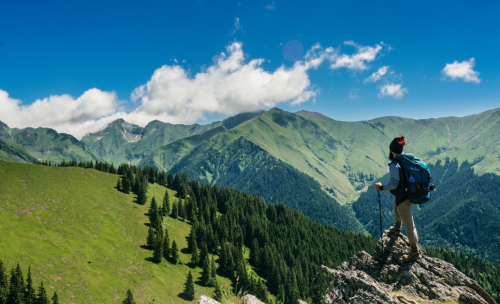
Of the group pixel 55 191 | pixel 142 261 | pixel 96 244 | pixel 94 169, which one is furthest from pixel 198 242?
pixel 94 169

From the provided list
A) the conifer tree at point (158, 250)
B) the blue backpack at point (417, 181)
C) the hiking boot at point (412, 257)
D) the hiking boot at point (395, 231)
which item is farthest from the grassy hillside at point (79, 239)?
the blue backpack at point (417, 181)

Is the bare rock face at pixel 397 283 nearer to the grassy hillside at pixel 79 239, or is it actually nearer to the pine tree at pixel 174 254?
the grassy hillside at pixel 79 239

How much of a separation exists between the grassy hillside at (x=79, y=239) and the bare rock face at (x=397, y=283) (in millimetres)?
72692

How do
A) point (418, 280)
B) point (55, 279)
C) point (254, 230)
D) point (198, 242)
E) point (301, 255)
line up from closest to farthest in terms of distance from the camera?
point (418, 280) → point (55, 279) → point (198, 242) → point (301, 255) → point (254, 230)

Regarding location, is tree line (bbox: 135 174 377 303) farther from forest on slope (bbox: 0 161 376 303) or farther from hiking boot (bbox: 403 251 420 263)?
hiking boot (bbox: 403 251 420 263)

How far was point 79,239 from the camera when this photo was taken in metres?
85.2

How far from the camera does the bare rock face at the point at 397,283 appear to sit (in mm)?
11883

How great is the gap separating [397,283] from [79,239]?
100.0 m

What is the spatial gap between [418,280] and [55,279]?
8180 centimetres

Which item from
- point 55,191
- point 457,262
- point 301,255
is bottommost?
point 457,262

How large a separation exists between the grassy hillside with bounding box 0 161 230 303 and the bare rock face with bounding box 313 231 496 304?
7269 centimetres

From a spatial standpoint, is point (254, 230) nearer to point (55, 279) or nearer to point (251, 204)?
point (251, 204)

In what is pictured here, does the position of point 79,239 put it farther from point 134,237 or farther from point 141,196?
point 141,196

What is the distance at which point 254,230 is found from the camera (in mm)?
136875
